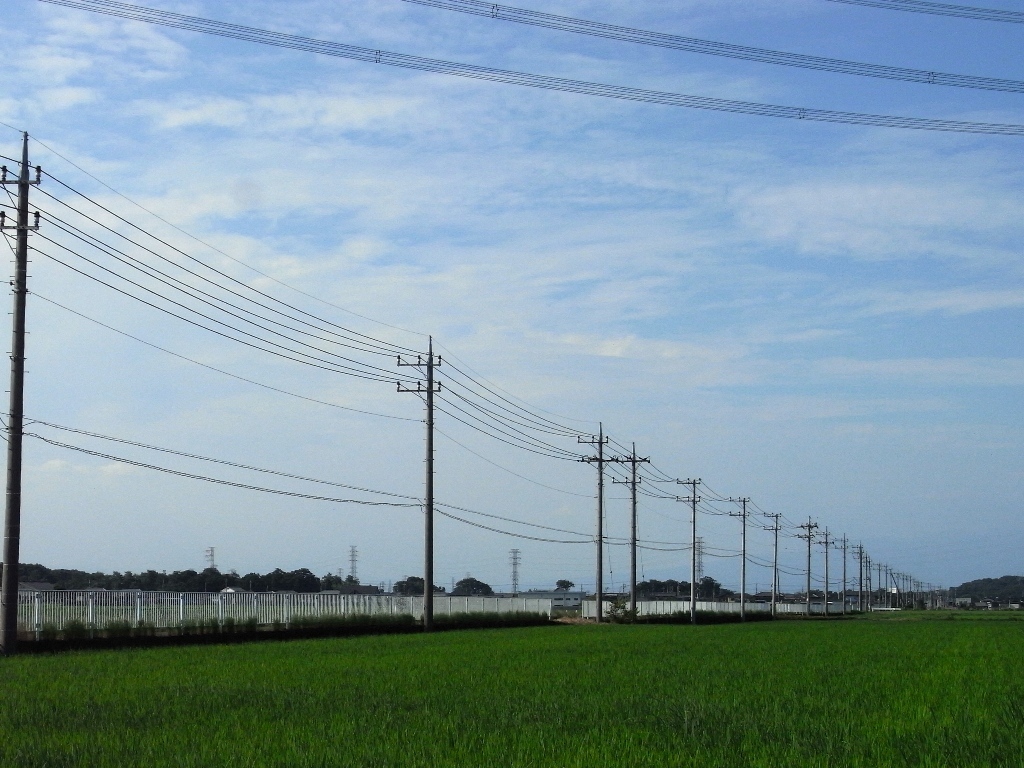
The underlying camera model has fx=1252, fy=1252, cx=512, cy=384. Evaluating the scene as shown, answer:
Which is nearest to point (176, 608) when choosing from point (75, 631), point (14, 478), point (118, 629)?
point (118, 629)

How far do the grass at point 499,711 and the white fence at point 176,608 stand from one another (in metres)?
6.46

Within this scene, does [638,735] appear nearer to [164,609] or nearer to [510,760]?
[510,760]

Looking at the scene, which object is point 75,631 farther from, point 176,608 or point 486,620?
point 486,620

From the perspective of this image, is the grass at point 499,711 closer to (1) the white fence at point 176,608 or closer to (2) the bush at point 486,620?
(1) the white fence at point 176,608

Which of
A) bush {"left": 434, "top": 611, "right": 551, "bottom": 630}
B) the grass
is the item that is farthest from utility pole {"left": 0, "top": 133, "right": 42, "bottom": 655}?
bush {"left": 434, "top": 611, "right": 551, "bottom": 630}

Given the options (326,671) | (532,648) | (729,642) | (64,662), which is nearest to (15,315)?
(64,662)

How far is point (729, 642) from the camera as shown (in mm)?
38469

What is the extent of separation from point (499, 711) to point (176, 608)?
26.7 meters

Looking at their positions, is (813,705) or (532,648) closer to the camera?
(813,705)

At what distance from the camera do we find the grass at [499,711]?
37.0ft

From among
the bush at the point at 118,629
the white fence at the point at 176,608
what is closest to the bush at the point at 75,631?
the white fence at the point at 176,608

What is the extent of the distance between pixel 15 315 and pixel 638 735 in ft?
67.1

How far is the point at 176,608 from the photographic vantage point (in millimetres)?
39500

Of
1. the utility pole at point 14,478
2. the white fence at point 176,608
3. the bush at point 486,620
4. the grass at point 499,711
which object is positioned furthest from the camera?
the bush at point 486,620
